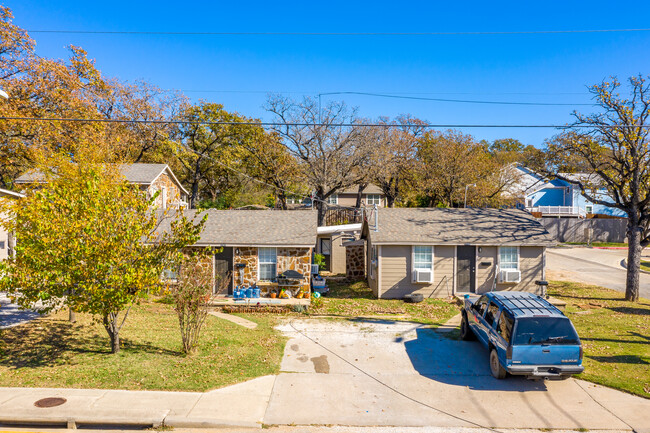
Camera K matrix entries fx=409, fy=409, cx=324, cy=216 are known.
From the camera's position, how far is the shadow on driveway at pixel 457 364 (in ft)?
31.6

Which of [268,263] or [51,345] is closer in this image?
[51,345]

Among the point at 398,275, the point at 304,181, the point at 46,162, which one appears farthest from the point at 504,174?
→ the point at 46,162

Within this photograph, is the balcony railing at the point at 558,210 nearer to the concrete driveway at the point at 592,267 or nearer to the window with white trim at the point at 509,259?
the concrete driveway at the point at 592,267

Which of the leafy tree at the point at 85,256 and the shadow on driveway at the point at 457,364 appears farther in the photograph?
the shadow on driveway at the point at 457,364

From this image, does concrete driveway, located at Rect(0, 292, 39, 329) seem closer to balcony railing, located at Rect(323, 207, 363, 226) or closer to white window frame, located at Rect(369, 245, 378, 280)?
white window frame, located at Rect(369, 245, 378, 280)

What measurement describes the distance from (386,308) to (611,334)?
7.72 meters

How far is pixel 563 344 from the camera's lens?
906cm

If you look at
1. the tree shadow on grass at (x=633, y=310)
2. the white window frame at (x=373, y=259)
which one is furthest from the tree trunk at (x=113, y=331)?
the tree shadow on grass at (x=633, y=310)

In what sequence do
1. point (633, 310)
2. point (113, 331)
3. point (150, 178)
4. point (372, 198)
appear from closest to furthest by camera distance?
point (113, 331) < point (633, 310) < point (150, 178) < point (372, 198)

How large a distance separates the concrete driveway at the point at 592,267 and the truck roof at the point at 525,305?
1319cm

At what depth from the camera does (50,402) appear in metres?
8.15

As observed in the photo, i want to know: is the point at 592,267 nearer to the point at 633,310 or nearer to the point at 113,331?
the point at 633,310

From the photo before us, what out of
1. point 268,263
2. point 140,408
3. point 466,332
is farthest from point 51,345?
point 466,332

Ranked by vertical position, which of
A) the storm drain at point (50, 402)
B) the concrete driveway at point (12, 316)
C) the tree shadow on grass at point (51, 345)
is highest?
the concrete driveway at point (12, 316)
